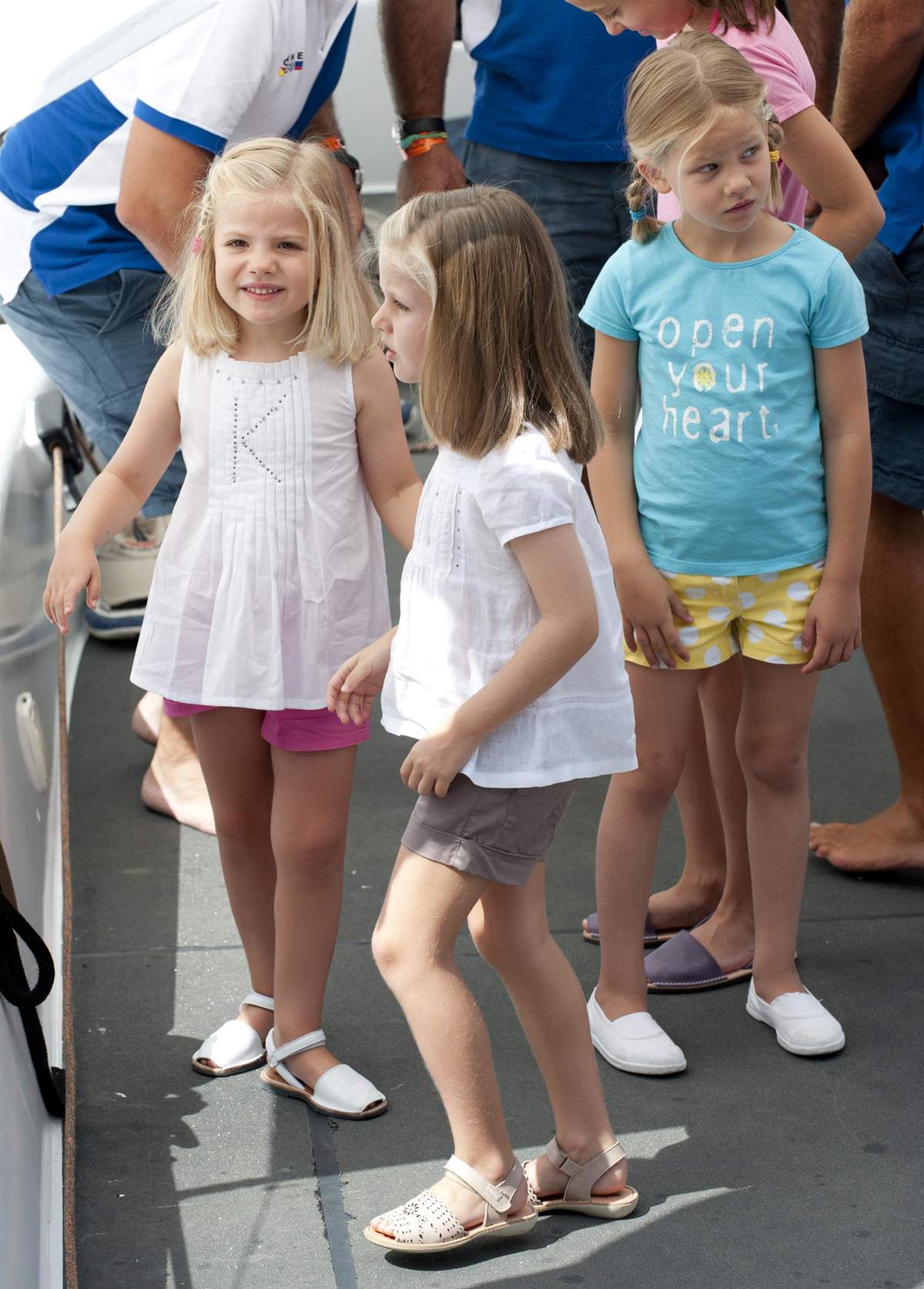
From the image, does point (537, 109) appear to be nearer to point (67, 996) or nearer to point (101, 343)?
point (101, 343)

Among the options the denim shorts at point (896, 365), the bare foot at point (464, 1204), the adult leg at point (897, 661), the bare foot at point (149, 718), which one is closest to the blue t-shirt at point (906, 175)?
the denim shorts at point (896, 365)

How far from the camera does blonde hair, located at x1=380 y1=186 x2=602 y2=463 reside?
6.17ft

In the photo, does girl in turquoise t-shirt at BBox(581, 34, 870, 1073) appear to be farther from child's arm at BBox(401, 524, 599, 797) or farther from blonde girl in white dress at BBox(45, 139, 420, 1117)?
child's arm at BBox(401, 524, 599, 797)

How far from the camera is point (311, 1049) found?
241 cm

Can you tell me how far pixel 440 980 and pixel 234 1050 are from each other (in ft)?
2.24

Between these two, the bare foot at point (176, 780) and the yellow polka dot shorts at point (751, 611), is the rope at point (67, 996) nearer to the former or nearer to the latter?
the bare foot at point (176, 780)

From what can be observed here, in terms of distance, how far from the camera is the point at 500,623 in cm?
190

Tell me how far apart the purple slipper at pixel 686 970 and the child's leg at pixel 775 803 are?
0.13 meters

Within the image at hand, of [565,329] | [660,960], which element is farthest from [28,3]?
[660,960]

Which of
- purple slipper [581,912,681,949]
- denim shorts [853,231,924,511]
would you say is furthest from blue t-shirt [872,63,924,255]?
purple slipper [581,912,681,949]

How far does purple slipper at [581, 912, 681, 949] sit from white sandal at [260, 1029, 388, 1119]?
58cm

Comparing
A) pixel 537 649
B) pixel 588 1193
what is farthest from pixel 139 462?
pixel 588 1193

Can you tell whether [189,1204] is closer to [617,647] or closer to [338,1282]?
[338,1282]

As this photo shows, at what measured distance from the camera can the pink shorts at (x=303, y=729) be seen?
229 cm
